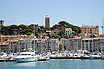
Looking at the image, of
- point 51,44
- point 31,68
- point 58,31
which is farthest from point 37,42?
point 31,68

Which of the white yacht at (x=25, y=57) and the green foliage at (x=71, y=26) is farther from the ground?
the green foliage at (x=71, y=26)

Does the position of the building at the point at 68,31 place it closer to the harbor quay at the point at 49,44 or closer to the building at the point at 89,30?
the building at the point at 89,30

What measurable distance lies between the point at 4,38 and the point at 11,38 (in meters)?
5.66

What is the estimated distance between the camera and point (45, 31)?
172000 millimetres

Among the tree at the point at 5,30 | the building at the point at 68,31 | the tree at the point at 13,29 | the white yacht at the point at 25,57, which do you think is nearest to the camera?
the white yacht at the point at 25,57

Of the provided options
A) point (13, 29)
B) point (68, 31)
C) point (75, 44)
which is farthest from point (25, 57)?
point (13, 29)

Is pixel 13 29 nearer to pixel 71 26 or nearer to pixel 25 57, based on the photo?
pixel 71 26

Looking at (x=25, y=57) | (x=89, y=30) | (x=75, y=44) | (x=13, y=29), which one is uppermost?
(x=13, y=29)

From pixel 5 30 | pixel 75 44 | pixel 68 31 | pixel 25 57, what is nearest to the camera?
pixel 25 57

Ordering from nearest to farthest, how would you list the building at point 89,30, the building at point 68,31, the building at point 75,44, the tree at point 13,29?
the building at point 75,44, the building at point 68,31, the building at point 89,30, the tree at point 13,29

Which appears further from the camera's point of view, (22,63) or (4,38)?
(4,38)

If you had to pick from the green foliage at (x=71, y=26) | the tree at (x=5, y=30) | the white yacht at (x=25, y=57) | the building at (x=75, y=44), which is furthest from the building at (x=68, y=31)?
the white yacht at (x=25, y=57)

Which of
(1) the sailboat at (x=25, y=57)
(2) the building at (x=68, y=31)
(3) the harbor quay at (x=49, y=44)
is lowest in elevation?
(1) the sailboat at (x=25, y=57)

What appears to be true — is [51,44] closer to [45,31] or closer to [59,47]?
[59,47]
